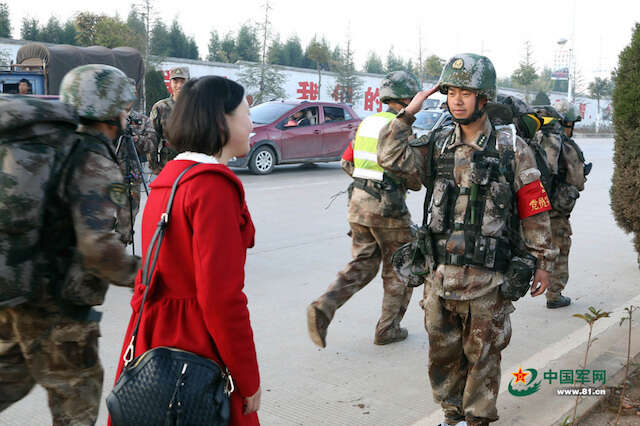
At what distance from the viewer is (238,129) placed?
7.18ft

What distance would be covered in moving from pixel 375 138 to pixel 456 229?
1.51 metres

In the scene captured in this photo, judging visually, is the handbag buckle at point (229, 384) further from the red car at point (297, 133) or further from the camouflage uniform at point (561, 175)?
the red car at point (297, 133)

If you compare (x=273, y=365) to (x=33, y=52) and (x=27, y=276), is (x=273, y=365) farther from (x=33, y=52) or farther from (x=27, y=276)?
(x=33, y=52)

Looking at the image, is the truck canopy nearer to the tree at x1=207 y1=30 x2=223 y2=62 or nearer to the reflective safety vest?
the reflective safety vest

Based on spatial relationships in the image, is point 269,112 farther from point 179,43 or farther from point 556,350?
point 179,43

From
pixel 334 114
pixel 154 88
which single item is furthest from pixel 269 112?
pixel 154 88

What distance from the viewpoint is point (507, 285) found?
319 cm

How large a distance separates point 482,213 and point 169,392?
184 cm

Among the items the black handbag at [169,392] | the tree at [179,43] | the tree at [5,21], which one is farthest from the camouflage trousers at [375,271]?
the tree at [179,43]

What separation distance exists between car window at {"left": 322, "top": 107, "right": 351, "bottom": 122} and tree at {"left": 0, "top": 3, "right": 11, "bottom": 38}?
20.5 m

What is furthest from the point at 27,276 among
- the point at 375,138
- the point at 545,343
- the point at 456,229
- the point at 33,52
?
the point at 33,52

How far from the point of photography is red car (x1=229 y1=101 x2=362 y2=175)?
48.5ft

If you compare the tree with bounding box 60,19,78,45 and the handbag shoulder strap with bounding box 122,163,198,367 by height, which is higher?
the tree with bounding box 60,19,78,45

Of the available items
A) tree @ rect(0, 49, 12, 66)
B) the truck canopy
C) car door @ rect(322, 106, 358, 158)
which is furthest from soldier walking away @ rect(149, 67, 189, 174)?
tree @ rect(0, 49, 12, 66)
